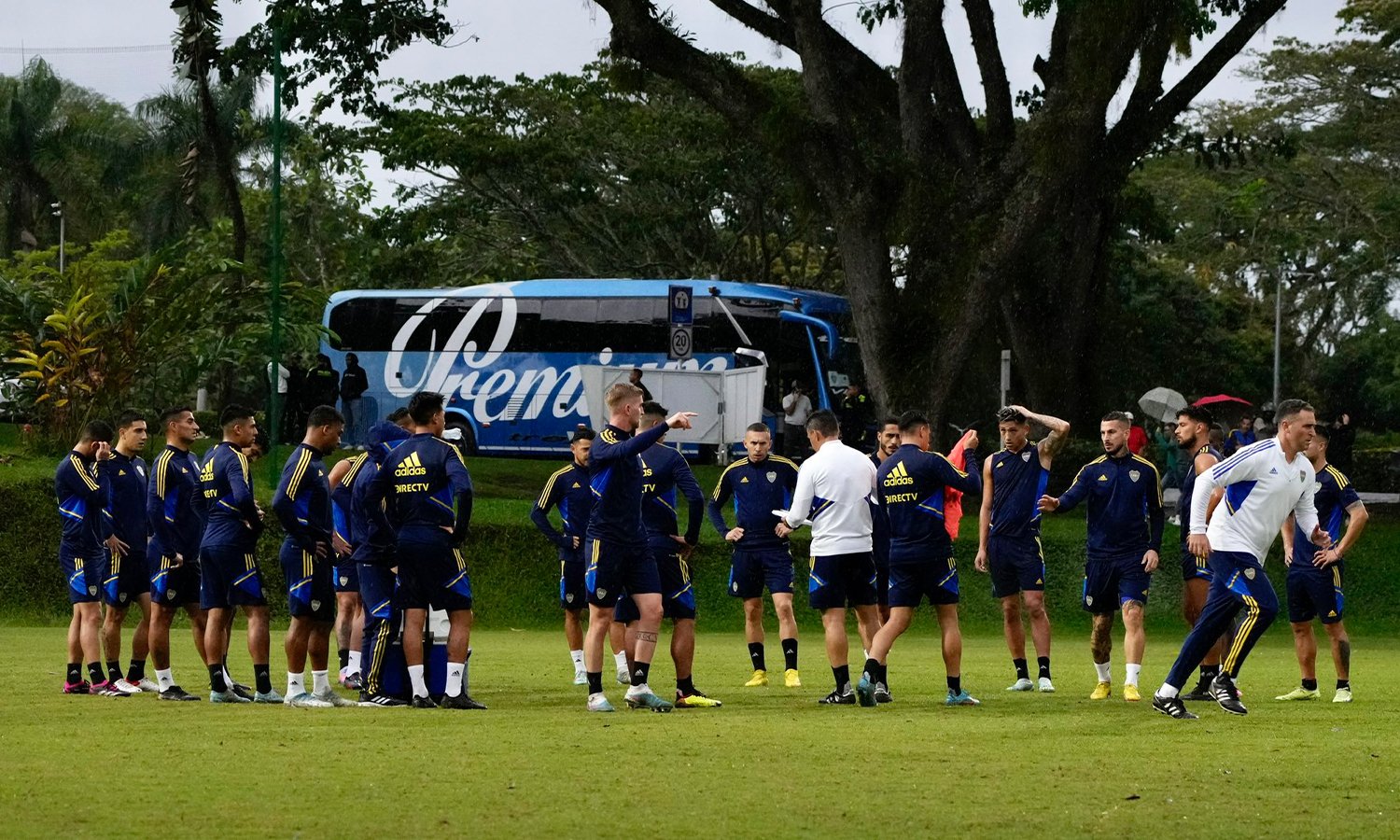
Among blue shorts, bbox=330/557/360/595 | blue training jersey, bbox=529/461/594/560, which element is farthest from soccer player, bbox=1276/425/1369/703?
blue shorts, bbox=330/557/360/595

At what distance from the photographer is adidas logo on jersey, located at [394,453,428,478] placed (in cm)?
1173

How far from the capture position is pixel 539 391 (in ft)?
121

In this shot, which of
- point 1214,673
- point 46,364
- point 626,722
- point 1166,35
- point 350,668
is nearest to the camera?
point 626,722

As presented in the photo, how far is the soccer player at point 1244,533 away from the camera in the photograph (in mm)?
11289

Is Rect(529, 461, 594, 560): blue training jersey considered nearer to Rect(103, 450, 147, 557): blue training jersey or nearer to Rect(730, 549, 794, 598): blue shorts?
Rect(730, 549, 794, 598): blue shorts

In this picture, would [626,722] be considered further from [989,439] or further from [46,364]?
[989,439]

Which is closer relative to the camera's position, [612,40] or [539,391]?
[612,40]

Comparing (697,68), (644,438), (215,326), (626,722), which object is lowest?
(626,722)

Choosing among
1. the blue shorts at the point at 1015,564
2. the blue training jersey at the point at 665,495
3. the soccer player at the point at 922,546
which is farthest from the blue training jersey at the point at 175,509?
the blue shorts at the point at 1015,564

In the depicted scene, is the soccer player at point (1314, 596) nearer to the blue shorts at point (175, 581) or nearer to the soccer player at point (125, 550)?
the blue shorts at point (175, 581)

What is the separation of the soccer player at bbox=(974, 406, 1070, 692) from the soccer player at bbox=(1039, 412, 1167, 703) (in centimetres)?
69

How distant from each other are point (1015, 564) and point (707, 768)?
5625 mm

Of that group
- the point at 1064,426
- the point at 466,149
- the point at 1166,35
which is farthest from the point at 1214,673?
the point at 466,149

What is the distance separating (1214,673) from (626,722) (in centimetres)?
440
